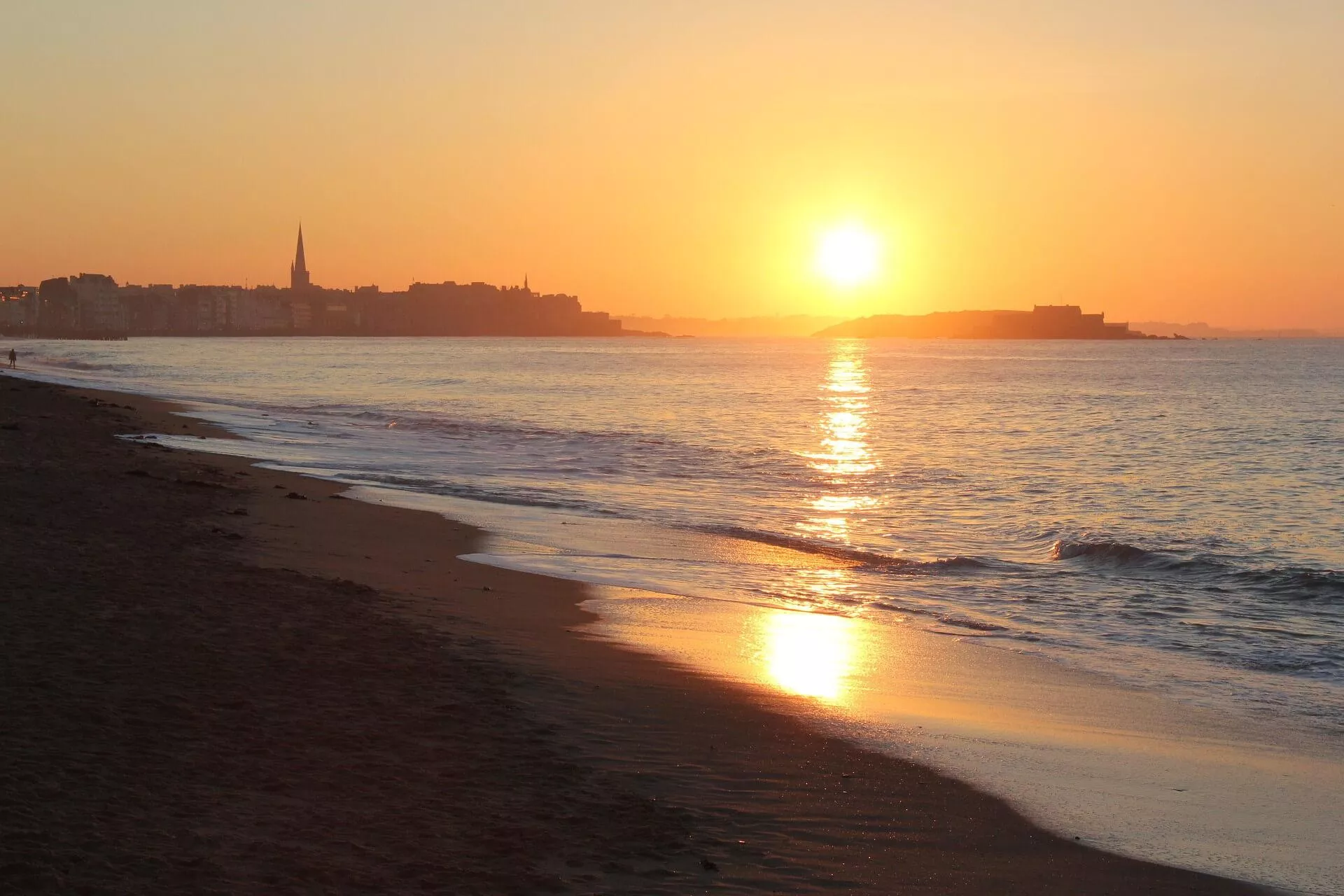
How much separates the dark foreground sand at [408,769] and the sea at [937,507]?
12.4 feet

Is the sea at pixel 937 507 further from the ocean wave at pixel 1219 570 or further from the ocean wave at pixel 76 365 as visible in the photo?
the ocean wave at pixel 76 365

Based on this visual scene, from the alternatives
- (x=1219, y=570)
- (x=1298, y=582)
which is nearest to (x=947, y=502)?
(x=1219, y=570)

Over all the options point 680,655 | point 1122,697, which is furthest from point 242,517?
point 1122,697

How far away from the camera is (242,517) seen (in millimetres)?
15758

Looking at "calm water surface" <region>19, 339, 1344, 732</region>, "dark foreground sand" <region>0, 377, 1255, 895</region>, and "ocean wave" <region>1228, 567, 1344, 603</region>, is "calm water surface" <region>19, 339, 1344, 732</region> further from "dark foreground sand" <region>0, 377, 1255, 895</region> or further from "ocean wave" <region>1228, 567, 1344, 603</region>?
"dark foreground sand" <region>0, 377, 1255, 895</region>

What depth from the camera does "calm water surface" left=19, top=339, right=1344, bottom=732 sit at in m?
11.8

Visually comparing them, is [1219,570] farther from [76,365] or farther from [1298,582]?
[76,365]

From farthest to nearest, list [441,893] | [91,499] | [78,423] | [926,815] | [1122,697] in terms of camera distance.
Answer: [78,423] → [91,499] → [1122,697] → [926,815] → [441,893]

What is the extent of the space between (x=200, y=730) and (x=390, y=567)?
7.03 meters

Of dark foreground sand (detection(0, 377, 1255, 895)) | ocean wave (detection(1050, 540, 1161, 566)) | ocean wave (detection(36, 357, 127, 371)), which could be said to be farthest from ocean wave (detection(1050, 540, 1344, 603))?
ocean wave (detection(36, 357, 127, 371))

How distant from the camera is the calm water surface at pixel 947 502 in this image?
38.6 feet

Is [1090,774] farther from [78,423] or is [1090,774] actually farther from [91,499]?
[78,423]

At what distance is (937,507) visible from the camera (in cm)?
2209

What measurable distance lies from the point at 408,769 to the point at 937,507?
17350 millimetres
